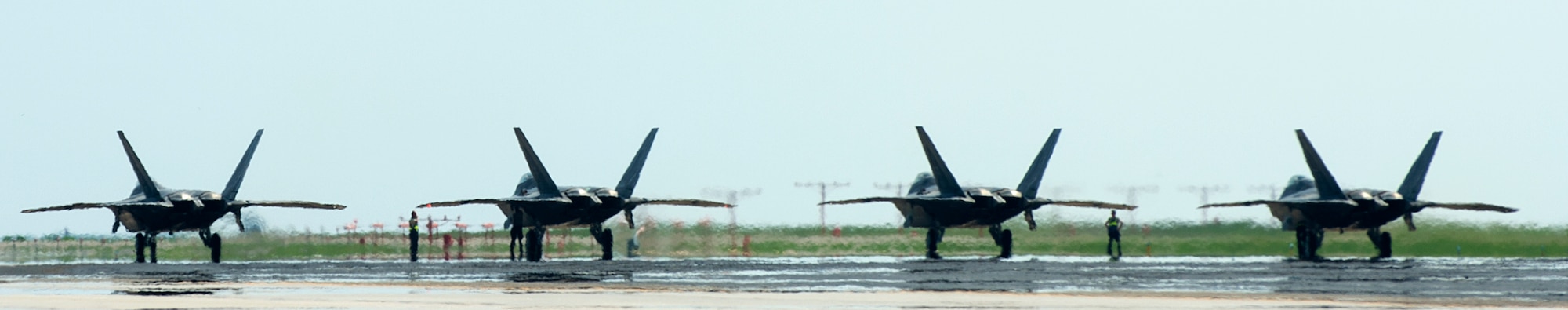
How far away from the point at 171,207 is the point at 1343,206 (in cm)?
2871

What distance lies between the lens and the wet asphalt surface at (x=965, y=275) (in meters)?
23.7

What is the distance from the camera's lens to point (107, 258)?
59.8m

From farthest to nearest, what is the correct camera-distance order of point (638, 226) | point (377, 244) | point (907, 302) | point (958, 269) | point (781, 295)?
point (377, 244) < point (638, 226) < point (958, 269) < point (781, 295) < point (907, 302)

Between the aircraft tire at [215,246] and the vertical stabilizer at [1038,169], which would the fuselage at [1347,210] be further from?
the aircraft tire at [215,246]

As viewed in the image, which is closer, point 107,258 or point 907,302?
point 907,302

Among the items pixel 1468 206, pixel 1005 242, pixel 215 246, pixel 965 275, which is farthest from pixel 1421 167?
pixel 215 246

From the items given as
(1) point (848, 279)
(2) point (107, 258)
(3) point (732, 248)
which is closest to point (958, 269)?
(1) point (848, 279)

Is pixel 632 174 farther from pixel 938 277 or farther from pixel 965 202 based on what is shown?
pixel 938 277

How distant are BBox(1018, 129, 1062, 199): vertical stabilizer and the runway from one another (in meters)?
5.54

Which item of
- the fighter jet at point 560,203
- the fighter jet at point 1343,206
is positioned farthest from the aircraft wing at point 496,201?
the fighter jet at point 1343,206

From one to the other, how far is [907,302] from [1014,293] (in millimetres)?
2723

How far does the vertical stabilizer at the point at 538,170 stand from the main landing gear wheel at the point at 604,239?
271 centimetres

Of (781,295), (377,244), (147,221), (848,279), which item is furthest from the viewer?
(377,244)

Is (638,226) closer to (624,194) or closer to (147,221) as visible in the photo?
(624,194)
